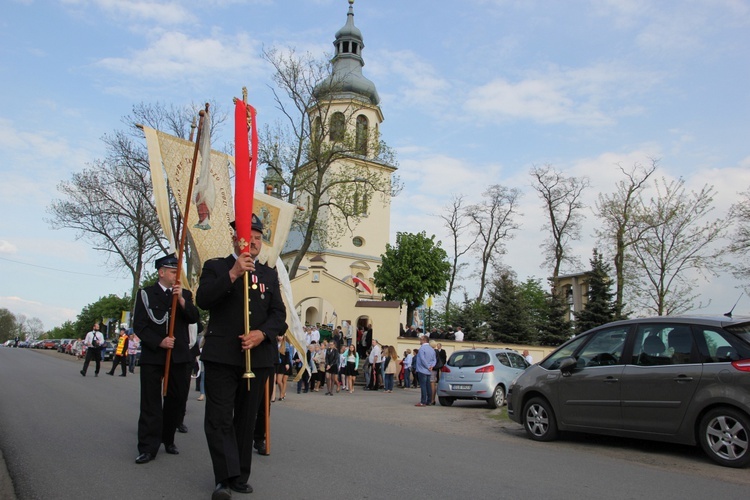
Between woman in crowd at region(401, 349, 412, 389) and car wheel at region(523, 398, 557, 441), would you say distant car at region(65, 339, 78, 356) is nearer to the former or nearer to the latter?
woman in crowd at region(401, 349, 412, 389)

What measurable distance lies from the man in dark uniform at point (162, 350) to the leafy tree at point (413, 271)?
140 ft

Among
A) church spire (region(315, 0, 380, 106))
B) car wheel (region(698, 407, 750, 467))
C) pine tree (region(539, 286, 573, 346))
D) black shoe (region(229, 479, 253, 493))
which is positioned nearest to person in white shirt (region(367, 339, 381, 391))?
car wheel (region(698, 407, 750, 467))

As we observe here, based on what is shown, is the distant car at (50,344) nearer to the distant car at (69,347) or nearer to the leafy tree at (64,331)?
the distant car at (69,347)

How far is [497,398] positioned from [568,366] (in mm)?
8056

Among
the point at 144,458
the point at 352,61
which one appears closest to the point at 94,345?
the point at 144,458

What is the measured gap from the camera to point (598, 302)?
36.4m

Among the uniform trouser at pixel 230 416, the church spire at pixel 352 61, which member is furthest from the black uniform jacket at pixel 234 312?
the church spire at pixel 352 61

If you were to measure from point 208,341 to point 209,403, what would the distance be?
49 centimetres

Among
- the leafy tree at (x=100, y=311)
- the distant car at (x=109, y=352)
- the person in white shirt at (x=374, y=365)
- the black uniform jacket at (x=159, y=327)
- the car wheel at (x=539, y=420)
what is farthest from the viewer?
the leafy tree at (x=100, y=311)

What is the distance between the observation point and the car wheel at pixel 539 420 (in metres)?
9.32

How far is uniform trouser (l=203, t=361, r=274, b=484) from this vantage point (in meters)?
4.79

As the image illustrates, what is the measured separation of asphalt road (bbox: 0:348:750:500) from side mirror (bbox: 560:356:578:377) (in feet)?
3.42

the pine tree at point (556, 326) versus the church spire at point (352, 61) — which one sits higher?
the church spire at point (352, 61)

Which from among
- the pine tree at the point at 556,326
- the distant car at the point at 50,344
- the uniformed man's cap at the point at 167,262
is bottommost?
the distant car at the point at 50,344
